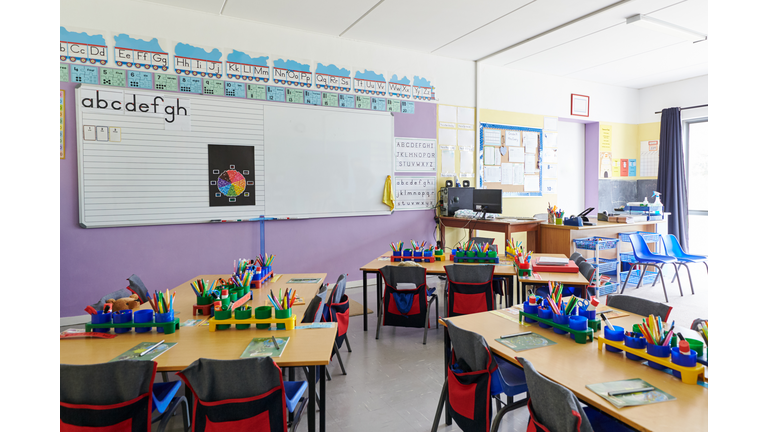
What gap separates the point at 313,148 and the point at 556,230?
3.43 m

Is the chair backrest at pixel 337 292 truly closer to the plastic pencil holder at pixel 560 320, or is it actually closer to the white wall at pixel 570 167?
the plastic pencil holder at pixel 560 320

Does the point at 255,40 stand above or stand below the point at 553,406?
above

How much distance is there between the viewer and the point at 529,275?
3582 millimetres

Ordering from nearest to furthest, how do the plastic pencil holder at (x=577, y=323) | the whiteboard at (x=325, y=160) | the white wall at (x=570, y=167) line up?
the plastic pencil holder at (x=577, y=323) < the whiteboard at (x=325, y=160) < the white wall at (x=570, y=167)

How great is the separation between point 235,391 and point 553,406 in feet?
4.09

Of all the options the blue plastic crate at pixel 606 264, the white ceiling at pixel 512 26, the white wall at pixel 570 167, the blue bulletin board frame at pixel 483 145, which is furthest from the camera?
the white wall at pixel 570 167

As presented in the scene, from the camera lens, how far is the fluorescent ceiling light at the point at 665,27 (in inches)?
201

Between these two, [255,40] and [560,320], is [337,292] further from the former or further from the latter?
[255,40]

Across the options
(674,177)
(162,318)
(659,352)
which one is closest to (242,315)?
(162,318)

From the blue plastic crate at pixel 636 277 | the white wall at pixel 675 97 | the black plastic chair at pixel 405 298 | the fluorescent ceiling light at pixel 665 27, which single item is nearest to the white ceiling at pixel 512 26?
the fluorescent ceiling light at pixel 665 27

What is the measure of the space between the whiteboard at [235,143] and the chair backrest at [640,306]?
3.74 meters

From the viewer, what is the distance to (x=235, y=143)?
5.11m
